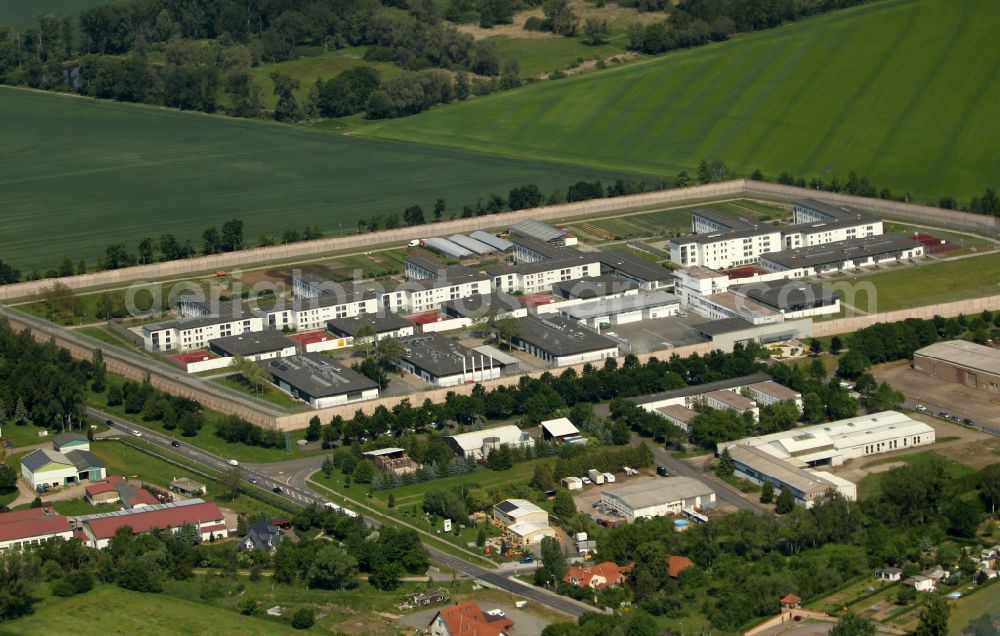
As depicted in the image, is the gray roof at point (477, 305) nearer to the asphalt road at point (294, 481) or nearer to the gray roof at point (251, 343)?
the gray roof at point (251, 343)

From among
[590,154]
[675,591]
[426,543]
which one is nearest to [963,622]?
[675,591]

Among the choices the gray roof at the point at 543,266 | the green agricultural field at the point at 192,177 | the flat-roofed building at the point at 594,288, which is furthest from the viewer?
the green agricultural field at the point at 192,177

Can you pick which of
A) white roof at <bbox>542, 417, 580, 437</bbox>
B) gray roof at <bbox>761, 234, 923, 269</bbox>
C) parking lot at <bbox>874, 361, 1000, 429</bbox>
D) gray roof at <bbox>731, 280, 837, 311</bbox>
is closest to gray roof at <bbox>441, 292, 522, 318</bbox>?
gray roof at <bbox>731, 280, 837, 311</bbox>

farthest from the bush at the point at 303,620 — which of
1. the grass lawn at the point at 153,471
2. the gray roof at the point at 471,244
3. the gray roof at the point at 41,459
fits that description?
the gray roof at the point at 471,244

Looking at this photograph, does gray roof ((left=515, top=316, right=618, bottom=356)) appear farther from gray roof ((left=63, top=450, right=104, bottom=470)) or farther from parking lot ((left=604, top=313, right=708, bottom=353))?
gray roof ((left=63, top=450, right=104, bottom=470))

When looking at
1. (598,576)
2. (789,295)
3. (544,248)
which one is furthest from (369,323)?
(598,576)

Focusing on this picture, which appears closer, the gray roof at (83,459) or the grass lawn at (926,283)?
the gray roof at (83,459)
